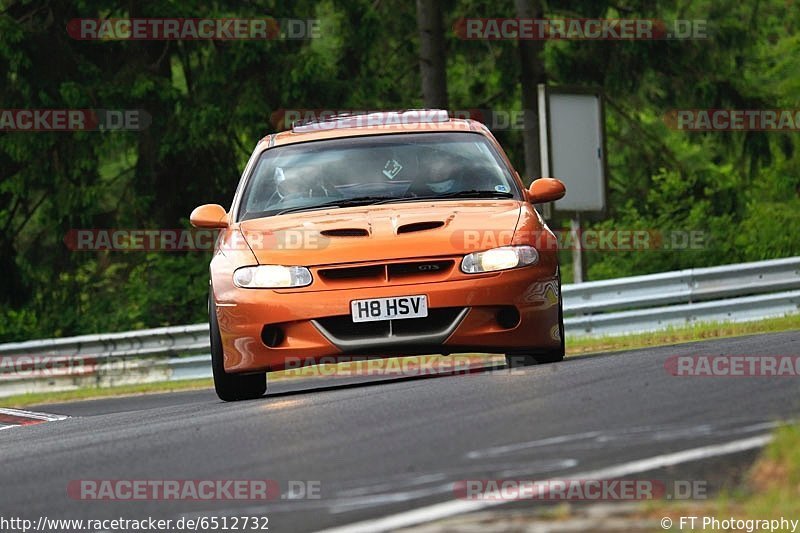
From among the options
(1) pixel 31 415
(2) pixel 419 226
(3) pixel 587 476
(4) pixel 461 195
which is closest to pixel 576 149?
(1) pixel 31 415

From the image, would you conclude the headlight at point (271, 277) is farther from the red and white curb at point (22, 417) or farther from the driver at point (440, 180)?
the red and white curb at point (22, 417)

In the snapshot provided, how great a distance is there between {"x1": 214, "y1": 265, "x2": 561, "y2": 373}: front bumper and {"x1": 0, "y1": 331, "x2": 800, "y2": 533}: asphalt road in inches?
10.3

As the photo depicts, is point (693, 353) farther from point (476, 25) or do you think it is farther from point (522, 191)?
point (476, 25)

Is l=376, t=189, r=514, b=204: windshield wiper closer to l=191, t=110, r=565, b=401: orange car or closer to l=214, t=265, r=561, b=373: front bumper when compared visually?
l=191, t=110, r=565, b=401: orange car

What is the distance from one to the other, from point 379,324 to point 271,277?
0.74m

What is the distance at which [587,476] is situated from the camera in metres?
6.17

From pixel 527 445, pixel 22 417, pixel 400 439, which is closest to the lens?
pixel 527 445

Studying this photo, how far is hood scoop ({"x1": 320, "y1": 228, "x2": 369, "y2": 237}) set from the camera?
1028 cm

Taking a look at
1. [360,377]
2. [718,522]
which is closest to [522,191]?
[360,377]

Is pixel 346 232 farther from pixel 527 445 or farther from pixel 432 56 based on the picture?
pixel 432 56

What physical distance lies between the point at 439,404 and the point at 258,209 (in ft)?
10.5

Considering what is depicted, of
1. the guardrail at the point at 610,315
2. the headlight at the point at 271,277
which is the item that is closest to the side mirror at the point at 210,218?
the headlight at the point at 271,277

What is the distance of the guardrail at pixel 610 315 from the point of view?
18.7m

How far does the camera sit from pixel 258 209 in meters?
11.3
